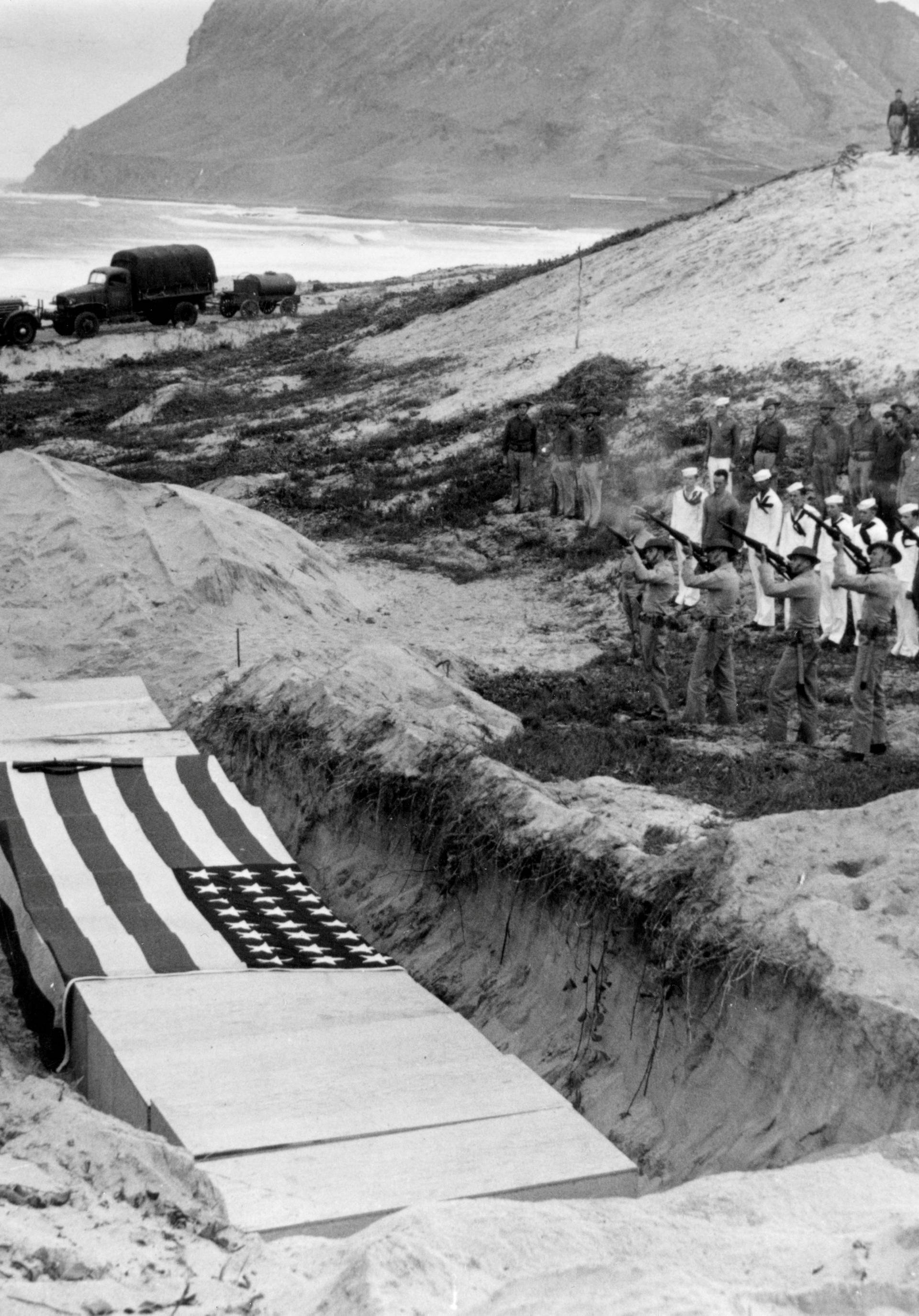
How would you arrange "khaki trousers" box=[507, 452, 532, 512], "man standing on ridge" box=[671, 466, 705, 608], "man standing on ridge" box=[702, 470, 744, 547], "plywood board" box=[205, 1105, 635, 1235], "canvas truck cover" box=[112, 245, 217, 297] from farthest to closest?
"canvas truck cover" box=[112, 245, 217, 297]
"khaki trousers" box=[507, 452, 532, 512]
"man standing on ridge" box=[671, 466, 705, 608]
"man standing on ridge" box=[702, 470, 744, 547]
"plywood board" box=[205, 1105, 635, 1235]

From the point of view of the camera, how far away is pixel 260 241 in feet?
356

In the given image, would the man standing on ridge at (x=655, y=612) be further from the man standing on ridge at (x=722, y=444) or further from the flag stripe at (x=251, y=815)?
the man standing on ridge at (x=722, y=444)

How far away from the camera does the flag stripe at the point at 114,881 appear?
26.0 ft

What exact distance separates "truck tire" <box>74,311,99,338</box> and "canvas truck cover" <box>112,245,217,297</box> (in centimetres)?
173

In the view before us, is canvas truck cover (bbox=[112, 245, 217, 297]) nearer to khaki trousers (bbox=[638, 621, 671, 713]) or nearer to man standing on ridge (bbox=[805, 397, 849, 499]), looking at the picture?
man standing on ridge (bbox=[805, 397, 849, 499])

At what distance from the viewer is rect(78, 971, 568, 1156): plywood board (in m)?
6.45

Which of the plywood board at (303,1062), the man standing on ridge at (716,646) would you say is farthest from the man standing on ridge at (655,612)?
the plywood board at (303,1062)

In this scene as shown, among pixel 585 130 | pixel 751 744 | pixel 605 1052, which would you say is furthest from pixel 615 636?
pixel 585 130

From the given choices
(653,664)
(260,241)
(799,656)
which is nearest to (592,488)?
(653,664)

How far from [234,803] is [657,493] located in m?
11.0

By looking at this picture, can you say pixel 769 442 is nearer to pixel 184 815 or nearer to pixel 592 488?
pixel 592 488

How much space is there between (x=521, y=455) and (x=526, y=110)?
491 feet

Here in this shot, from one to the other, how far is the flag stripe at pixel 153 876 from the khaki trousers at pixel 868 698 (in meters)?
5.32

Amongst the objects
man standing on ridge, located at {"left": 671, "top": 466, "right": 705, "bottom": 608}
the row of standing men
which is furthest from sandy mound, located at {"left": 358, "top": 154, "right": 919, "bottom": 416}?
the row of standing men
